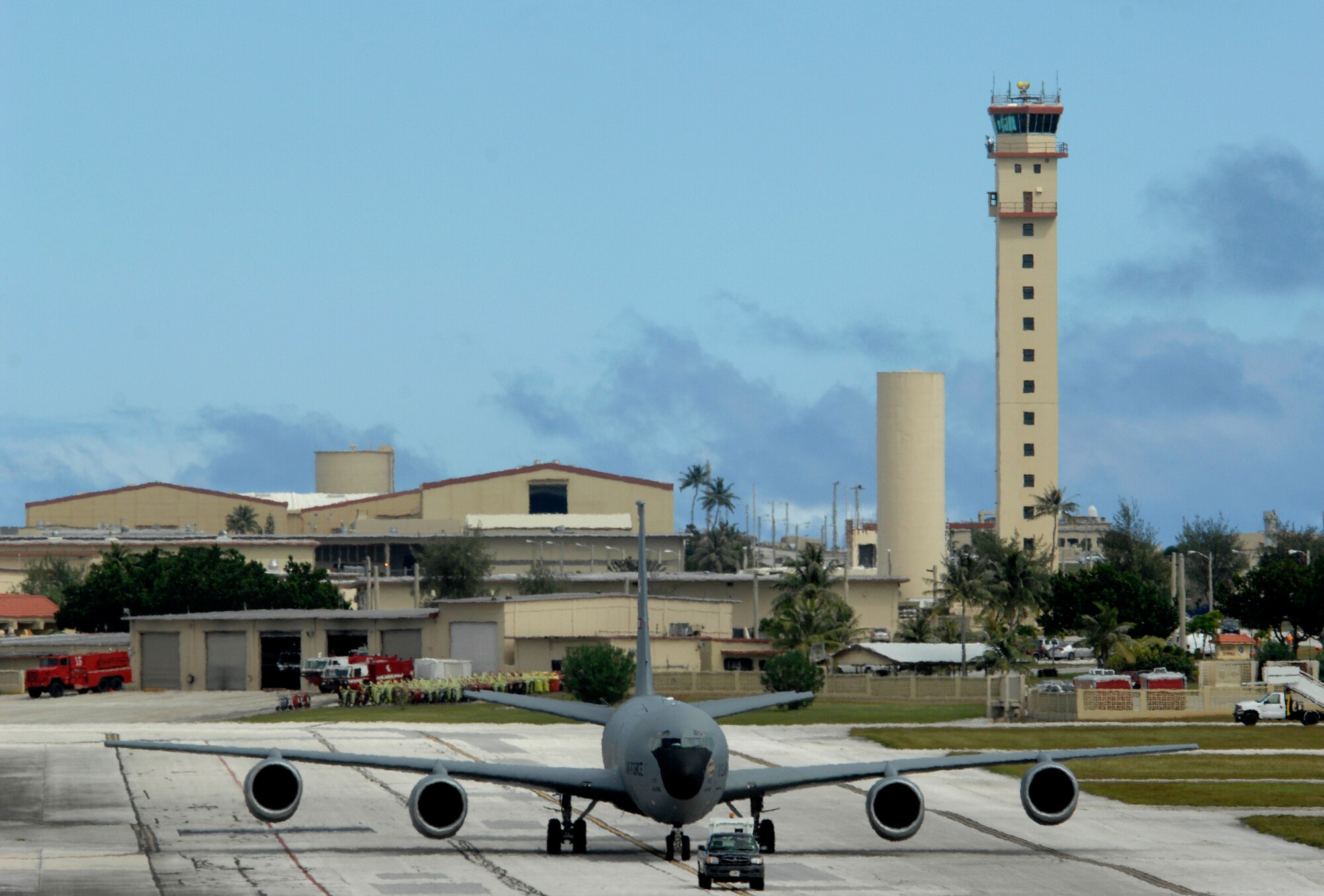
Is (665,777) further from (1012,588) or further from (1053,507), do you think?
(1053,507)

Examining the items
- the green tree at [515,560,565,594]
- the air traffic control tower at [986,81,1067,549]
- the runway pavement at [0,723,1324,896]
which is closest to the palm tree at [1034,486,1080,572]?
the air traffic control tower at [986,81,1067,549]

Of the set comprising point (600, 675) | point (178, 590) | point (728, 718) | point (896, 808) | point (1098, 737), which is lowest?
point (728, 718)

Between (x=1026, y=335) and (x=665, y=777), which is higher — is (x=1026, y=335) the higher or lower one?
the higher one

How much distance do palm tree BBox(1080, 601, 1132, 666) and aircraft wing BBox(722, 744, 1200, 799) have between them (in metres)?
85.9

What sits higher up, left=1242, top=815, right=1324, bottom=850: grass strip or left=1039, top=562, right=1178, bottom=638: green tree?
left=1039, top=562, right=1178, bottom=638: green tree

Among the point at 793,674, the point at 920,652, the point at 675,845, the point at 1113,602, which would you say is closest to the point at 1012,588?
the point at 1113,602

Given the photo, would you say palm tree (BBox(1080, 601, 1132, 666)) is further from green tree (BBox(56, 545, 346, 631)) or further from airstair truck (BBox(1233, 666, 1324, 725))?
green tree (BBox(56, 545, 346, 631))

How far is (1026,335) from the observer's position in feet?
641

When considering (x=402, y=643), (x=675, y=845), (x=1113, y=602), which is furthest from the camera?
(x=1113, y=602)

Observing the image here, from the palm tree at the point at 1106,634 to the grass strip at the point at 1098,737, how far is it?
35.8 metres

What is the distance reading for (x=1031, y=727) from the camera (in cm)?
8025

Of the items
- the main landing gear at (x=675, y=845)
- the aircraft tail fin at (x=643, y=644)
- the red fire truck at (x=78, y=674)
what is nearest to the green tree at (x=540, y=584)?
the red fire truck at (x=78, y=674)

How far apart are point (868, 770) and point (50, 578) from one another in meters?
170

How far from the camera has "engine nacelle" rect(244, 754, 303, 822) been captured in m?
32.6
